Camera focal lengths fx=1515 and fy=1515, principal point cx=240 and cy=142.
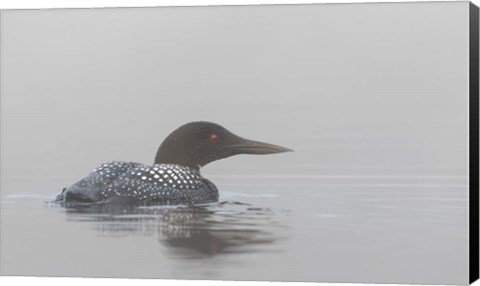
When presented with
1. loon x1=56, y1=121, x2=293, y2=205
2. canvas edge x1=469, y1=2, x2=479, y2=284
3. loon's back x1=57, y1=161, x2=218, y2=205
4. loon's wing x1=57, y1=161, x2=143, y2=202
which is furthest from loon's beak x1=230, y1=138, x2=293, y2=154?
canvas edge x1=469, y1=2, x2=479, y2=284

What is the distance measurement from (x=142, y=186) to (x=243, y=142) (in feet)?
2.21

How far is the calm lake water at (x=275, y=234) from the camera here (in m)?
8.72

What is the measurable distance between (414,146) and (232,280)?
132 cm

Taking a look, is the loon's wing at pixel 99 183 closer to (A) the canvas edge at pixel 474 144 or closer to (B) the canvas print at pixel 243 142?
(B) the canvas print at pixel 243 142

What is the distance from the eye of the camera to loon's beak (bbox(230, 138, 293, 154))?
354 inches

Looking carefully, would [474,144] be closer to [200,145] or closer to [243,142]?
[243,142]

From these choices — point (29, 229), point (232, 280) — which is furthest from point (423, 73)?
point (29, 229)

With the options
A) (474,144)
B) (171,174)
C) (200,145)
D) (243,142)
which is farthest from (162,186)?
(474,144)

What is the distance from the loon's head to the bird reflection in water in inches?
11.6

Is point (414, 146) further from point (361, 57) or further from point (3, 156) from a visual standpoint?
point (3, 156)

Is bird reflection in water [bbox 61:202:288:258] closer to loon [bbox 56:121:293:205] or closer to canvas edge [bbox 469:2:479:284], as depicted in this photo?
loon [bbox 56:121:293:205]

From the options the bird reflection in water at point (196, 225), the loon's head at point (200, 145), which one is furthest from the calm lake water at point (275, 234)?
the loon's head at point (200, 145)

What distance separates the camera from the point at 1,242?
9.30 m

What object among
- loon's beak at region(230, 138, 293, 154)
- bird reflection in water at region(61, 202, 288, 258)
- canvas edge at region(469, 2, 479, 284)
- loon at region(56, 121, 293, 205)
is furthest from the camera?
loon at region(56, 121, 293, 205)
